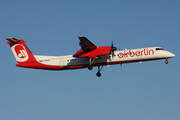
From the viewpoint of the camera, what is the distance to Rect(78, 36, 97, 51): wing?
3086 cm

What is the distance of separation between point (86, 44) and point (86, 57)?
2.01 metres

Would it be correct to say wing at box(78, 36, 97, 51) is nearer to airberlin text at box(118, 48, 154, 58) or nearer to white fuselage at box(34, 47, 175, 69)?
white fuselage at box(34, 47, 175, 69)

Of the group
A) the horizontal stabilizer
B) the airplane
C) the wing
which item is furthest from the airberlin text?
the horizontal stabilizer

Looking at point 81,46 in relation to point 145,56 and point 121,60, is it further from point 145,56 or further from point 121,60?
point 145,56

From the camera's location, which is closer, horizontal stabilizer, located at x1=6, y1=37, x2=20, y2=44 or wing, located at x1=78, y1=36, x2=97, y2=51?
wing, located at x1=78, y1=36, x2=97, y2=51

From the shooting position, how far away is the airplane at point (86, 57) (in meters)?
32.8

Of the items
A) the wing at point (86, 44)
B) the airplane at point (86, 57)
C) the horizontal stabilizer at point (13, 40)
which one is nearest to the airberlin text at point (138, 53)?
the airplane at point (86, 57)

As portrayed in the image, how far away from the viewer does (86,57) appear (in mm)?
33281

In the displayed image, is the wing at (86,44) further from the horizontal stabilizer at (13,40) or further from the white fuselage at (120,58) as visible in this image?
the horizontal stabilizer at (13,40)

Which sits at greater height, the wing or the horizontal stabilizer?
the horizontal stabilizer

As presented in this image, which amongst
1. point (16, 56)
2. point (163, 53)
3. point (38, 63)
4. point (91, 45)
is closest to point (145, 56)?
point (163, 53)

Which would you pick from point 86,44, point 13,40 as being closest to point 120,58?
point 86,44

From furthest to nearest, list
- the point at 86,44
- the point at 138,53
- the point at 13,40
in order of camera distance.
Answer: the point at 13,40, the point at 138,53, the point at 86,44

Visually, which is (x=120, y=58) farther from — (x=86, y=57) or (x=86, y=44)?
(x=86, y=44)
